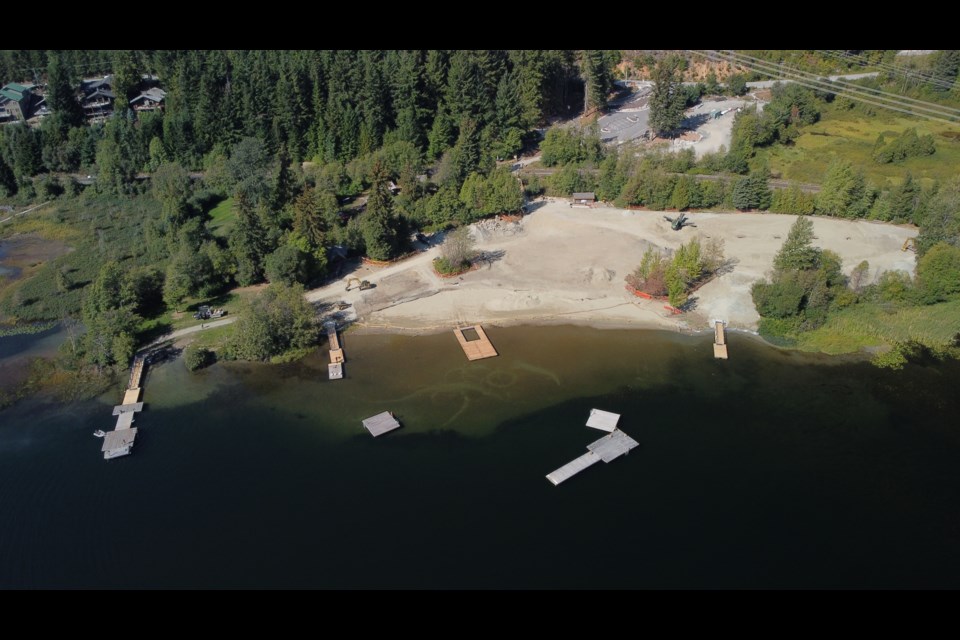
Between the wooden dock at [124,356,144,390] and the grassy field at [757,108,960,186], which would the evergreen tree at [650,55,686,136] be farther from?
the wooden dock at [124,356,144,390]

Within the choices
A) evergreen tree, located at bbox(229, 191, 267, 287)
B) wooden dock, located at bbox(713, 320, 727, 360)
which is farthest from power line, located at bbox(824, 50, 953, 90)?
evergreen tree, located at bbox(229, 191, 267, 287)

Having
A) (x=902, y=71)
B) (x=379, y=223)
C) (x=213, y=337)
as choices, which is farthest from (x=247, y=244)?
(x=902, y=71)

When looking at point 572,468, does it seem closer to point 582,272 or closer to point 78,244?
point 582,272

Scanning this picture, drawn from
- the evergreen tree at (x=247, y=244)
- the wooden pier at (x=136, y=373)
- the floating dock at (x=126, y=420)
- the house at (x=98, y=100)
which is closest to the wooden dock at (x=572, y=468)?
the floating dock at (x=126, y=420)

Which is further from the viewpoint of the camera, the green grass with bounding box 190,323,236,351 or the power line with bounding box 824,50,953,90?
the power line with bounding box 824,50,953,90

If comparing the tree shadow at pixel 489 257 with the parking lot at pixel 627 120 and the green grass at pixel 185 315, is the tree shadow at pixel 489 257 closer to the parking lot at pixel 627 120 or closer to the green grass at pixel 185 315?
the green grass at pixel 185 315

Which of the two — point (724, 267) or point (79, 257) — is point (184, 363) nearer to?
point (79, 257)
